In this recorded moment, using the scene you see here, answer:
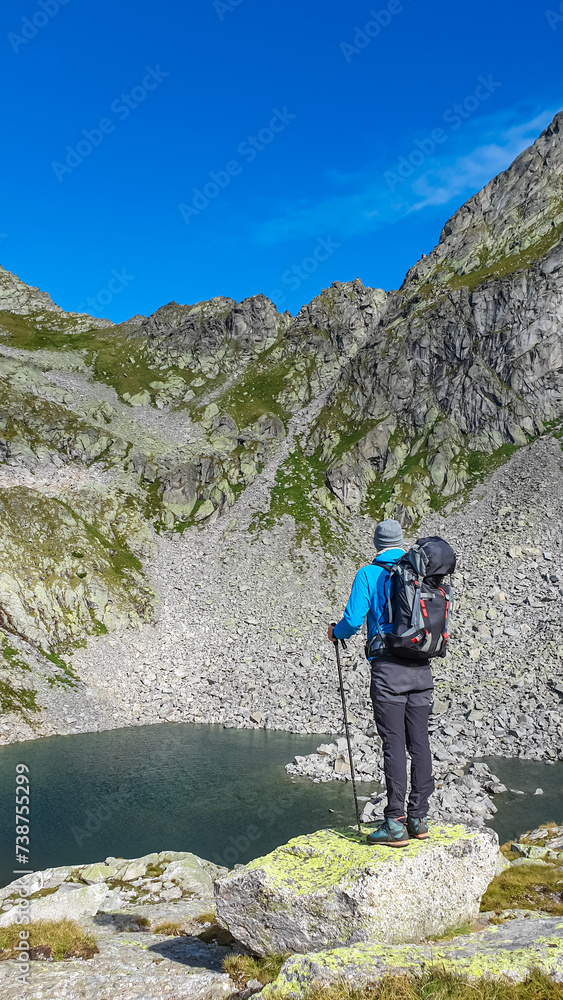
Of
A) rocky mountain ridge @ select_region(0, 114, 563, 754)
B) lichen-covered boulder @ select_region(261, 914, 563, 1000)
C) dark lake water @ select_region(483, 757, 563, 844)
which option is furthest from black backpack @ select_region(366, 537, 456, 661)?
rocky mountain ridge @ select_region(0, 114, 563, 754)

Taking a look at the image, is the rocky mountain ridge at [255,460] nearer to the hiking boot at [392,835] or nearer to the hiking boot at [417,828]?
the hiking boot at [417,828]

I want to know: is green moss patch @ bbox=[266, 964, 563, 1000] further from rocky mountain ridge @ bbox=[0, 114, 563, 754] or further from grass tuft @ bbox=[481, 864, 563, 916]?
rocky mountain ridge @ bbox=[0, 114, 563, 754]

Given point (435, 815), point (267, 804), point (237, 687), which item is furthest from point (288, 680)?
point (435, 815)

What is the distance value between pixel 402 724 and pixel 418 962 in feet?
9.32

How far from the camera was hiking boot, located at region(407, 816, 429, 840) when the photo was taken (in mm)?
7914

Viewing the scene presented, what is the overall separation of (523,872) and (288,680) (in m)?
37.9

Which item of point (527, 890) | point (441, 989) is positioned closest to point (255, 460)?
point (527, 890)

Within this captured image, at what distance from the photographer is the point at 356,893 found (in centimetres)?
675

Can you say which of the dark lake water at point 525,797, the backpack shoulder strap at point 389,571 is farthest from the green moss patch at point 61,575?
the backpack shoulder strap at point 389,571

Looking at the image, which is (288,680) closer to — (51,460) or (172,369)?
(51,460)

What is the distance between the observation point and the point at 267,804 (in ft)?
93.1

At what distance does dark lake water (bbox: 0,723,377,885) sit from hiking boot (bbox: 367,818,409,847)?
1752cm

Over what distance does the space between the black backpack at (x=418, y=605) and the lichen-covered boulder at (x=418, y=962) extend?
10.8ft

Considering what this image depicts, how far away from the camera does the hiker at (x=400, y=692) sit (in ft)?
25.4
